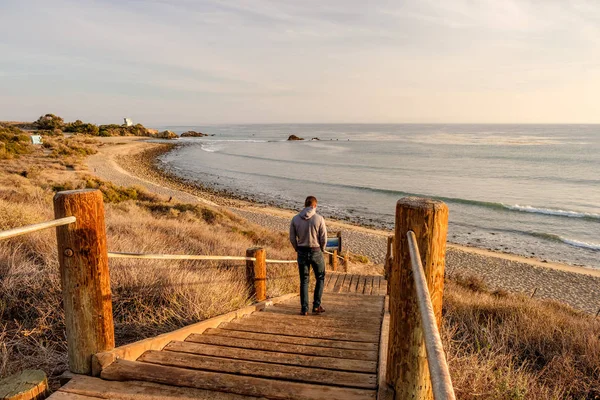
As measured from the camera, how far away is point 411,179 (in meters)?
39.6

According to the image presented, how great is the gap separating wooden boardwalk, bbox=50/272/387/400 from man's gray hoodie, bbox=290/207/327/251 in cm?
130

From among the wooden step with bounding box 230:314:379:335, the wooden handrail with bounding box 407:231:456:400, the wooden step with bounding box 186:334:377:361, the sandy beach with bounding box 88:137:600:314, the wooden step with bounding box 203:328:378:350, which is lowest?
the sandy beach with bounding box 88:137:600:314

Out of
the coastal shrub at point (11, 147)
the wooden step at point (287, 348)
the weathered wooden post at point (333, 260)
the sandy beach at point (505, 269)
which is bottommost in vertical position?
the sandy beach at point (505, 269)

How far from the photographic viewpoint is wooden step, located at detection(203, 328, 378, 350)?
3.66 meters

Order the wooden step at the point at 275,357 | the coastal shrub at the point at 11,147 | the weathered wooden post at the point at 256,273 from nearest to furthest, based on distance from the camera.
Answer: the wooden step at the point at 275,357
the weathered wooden post at the point at 256,273
the coastal shrub at the point at 11,147

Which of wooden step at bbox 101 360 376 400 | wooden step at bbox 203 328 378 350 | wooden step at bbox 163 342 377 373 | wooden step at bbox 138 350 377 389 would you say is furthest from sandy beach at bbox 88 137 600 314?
wooden step at bbox 101 360 376 400

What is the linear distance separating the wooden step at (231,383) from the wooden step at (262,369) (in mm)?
129

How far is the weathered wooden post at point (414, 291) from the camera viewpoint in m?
2.07

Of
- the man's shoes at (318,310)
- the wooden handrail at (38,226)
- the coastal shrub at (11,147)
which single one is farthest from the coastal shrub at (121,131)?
the wooden handrail at (38,226)

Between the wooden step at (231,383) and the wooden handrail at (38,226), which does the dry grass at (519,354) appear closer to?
the wooden step at (231,383)

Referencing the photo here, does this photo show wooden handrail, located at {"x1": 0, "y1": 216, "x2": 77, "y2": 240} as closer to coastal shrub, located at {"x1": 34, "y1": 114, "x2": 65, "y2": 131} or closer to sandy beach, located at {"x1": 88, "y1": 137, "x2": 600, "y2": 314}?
sandy beach, located at {"x1": 88, "y1": 137, "x2": 600, "y2": 314}

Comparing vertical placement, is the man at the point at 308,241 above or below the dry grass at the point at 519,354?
above

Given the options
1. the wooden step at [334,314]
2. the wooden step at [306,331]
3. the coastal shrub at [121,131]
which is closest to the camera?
the wooden step at [306,331]

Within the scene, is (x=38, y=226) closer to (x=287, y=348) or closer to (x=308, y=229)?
(x=287, y=348)
